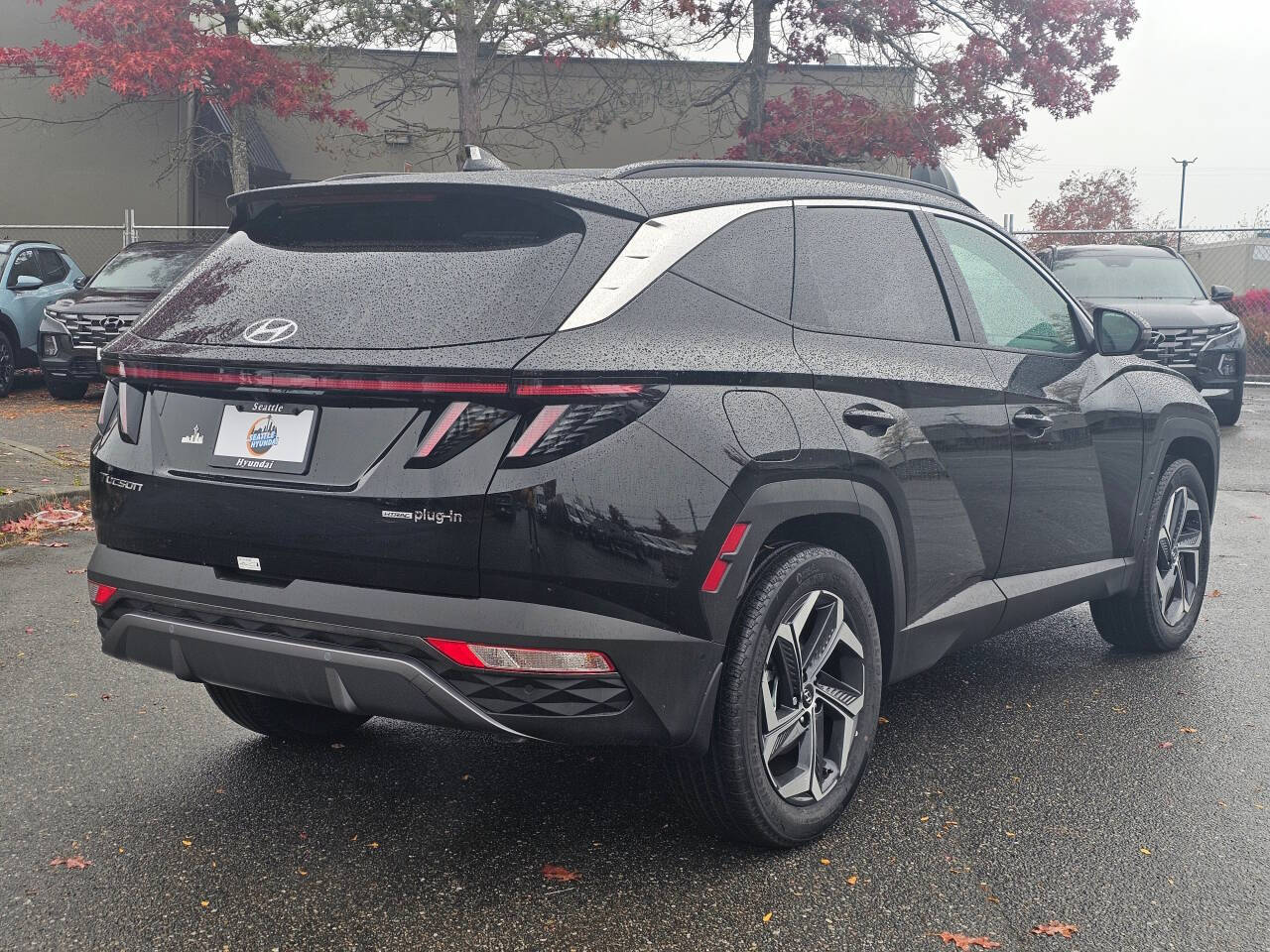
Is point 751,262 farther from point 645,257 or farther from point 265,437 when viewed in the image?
point 265,437

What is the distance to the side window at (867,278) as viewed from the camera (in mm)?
3754

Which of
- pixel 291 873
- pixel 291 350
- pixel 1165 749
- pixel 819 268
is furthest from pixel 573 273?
pixel 1165 749

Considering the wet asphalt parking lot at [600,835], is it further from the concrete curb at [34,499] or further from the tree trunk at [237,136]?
the tree trunk at [237,136]

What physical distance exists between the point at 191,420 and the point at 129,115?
69.5ft

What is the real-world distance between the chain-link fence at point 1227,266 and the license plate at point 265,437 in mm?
12961

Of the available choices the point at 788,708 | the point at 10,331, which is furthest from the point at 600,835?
the point at 10,331

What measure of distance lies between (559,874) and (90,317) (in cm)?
1355

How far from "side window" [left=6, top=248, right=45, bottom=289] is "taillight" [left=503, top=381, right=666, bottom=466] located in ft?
49.6

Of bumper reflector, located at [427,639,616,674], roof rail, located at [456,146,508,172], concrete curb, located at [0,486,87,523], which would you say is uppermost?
roof rail, located at [456,146,508,172]

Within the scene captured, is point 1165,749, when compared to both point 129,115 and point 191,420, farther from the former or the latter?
point 129,115

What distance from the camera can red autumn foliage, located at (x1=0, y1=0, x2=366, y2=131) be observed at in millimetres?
18484

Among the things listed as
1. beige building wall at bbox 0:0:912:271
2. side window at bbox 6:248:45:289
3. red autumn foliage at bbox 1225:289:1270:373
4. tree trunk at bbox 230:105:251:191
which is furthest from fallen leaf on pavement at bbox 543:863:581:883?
red autumn foliage at bbox 1225:289:1270:373

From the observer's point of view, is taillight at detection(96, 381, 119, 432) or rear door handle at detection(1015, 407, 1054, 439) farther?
rear door handle at detection(1015, 407, 1054, 439)

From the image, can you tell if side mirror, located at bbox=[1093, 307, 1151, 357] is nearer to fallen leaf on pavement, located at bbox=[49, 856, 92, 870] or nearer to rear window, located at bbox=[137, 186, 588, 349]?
rear window, located at bbox=[137, 186, 588, 349]
